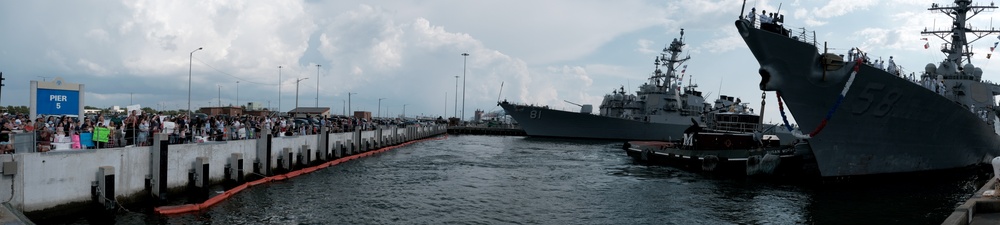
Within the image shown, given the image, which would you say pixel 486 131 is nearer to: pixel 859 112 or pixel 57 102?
pixel 859 112

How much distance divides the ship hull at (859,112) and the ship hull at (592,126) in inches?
1601

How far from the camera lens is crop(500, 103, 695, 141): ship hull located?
6575 cm

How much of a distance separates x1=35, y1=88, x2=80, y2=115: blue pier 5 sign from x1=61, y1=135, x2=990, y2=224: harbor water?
3.48m

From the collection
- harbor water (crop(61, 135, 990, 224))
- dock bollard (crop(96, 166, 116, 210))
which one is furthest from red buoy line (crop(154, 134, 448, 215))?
dock bollard (crop(96, 166, 116, 210))

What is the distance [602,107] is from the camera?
7356 cm

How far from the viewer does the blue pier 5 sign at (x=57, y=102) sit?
14.6 meters

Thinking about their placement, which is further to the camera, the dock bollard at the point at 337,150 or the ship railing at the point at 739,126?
the ship railing at the point at 739,126

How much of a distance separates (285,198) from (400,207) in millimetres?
3754

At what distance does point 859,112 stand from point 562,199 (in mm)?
11863

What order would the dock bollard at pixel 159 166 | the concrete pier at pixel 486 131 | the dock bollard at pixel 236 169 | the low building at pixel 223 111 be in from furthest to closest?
the concrete pier at pixel 486 131 → the low building at pixel 223 111 → the dock bollard at pixel 236 169 → the dock bollard at pixel 159 166

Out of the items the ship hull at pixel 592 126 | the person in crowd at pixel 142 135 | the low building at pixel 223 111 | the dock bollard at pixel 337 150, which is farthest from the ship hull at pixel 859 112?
the low building at pixel 223 111

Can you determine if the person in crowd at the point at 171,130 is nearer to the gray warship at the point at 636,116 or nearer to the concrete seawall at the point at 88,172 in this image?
the concrete seawall at the point at 88,172

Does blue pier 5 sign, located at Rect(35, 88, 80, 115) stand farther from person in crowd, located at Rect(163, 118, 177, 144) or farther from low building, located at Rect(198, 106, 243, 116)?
low building, located at Rect(198, 106, 243, 116)

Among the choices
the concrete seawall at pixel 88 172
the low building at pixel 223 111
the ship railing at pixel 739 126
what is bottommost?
the concrete seawall at pixel 88 172
